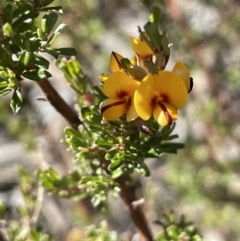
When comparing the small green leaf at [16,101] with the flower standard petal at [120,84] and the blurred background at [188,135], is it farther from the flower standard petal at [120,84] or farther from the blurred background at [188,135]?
the blurred background at [188,135]

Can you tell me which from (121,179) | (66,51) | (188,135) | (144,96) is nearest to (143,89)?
(144,96)

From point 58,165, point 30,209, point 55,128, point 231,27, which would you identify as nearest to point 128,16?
point 55,128

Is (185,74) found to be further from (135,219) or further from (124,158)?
(135,219)

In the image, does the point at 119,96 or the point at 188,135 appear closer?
the point at 119,96

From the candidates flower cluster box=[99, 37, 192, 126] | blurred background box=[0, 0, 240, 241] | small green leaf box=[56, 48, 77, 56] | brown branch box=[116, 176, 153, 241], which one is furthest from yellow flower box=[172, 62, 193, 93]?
blurred background box=[0, 0, 240, 241]

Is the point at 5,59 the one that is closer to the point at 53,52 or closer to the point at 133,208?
the point at 53,52

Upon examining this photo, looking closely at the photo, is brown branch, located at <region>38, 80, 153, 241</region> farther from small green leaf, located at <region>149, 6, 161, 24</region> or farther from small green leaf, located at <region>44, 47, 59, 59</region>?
small green leaf, located at <region>149, 6, 161, 24</region>
